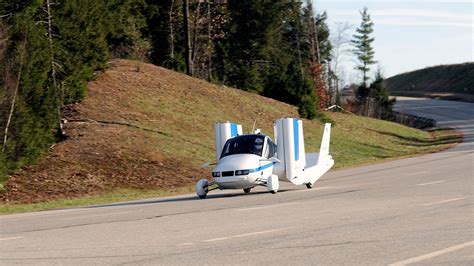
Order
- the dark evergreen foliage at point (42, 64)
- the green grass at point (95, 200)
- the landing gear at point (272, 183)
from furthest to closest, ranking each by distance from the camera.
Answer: the dark evergreen foliage at point (42, 64), the green grass at point (95, 200), the landing gear at point (272, 183)

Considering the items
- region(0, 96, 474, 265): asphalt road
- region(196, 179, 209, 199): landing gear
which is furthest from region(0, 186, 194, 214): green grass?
region(0, 96, 474, 265): asphalt road

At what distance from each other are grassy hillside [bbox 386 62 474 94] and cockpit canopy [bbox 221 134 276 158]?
125 m

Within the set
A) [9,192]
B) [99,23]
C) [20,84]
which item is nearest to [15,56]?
[20,84]

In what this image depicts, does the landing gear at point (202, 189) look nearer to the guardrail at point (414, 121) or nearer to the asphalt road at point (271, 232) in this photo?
the asphalt road at point (271, 232)

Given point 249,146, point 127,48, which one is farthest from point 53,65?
point 127,48

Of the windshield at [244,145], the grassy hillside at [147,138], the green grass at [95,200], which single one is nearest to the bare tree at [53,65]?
the grassy hillside at [147,138]

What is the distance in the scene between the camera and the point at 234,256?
11.4m

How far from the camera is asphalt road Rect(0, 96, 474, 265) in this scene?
37.2 ft

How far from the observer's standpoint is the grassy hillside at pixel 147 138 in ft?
115

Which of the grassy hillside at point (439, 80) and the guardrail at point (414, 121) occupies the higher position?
the grassy hillside at point (439, 80)

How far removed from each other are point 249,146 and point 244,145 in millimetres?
189

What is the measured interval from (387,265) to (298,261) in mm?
1120

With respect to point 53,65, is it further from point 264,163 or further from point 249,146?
point 264,163

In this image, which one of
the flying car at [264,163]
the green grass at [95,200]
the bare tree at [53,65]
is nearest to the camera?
the flying car at [264,163]
